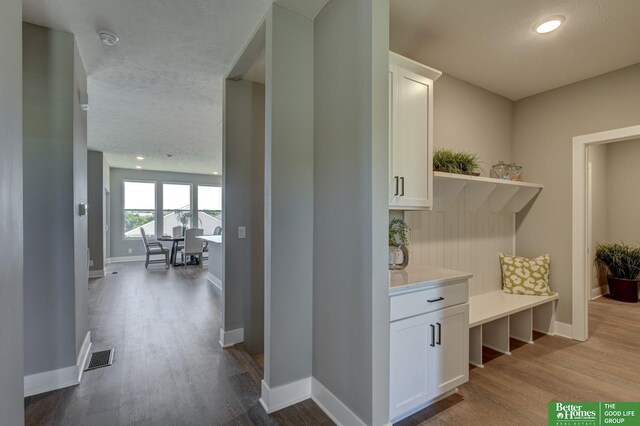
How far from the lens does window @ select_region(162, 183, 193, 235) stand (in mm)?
9195

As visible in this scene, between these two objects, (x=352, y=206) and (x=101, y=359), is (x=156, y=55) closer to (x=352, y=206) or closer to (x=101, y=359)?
(x=352, y=206)

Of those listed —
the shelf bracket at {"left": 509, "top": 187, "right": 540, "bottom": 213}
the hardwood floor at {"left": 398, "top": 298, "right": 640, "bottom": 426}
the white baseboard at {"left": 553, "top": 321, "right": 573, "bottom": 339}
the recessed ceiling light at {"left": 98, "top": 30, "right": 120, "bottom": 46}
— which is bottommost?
the hardwood floor at {"left": 398, "top": 298, "right": 640, "bottom": 426}

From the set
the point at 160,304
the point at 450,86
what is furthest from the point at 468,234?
the point at 160,304

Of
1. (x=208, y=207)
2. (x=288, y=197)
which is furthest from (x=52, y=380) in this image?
(x=208, y=207)

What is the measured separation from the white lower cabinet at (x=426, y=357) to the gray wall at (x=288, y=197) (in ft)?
2.12

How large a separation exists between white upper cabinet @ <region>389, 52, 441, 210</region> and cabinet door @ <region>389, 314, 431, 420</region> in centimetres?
76

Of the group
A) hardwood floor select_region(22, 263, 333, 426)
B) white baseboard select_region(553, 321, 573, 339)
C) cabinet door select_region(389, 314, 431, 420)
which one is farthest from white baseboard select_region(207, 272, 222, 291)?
white baseboard select_region(553, 321, 573, 339)

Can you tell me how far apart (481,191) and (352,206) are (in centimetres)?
193

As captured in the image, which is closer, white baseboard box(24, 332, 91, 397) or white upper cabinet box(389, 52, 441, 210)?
white upper cabinet box(389, 52, 441, 210)

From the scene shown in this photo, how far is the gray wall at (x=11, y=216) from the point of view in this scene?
100 cm

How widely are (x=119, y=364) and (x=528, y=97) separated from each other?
504 centimetres

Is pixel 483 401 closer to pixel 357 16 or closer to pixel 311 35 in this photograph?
pixel 357 16

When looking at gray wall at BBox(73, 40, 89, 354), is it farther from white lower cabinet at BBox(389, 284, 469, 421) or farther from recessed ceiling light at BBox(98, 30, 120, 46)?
white lower cabinet at BBox(389, 284, 469, 421)

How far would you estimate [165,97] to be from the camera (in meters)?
3.54
